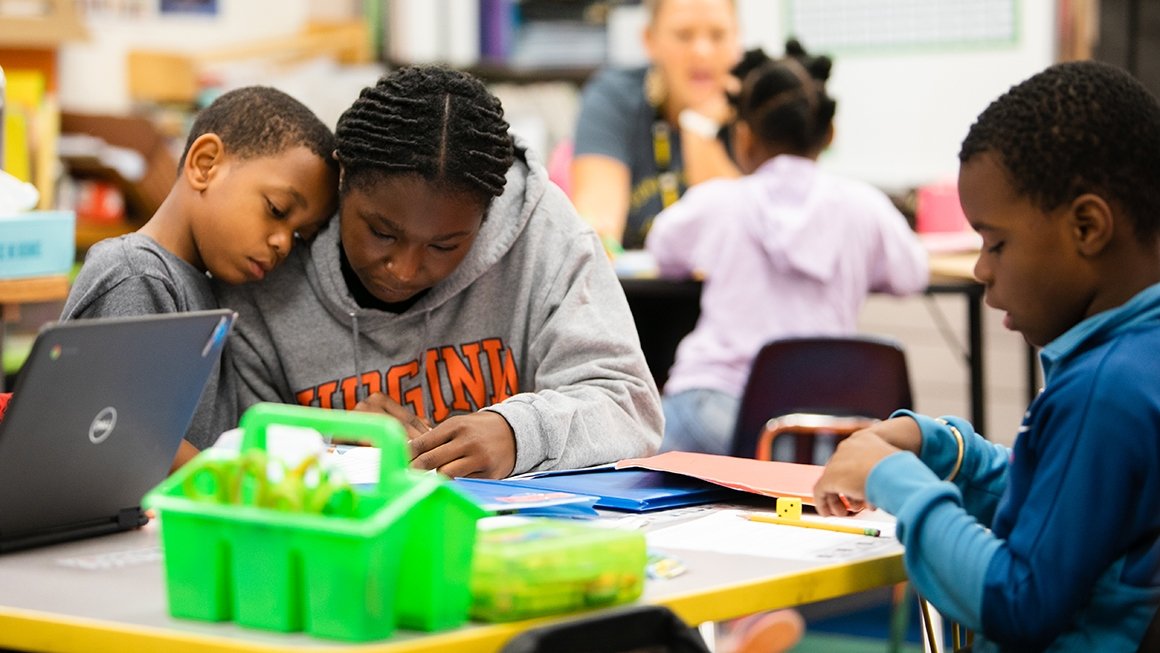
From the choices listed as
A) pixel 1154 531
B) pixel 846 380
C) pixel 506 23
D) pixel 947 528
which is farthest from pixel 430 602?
pixel 506 23

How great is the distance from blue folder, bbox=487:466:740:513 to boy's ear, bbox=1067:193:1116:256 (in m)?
0.44

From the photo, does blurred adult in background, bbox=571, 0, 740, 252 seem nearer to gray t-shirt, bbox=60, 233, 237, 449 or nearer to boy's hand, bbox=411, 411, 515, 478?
gray t-shirt, bbox=60, 233, 237, 449

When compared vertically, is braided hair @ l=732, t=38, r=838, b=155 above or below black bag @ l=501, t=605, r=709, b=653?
above

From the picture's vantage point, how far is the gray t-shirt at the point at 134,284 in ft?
4.99

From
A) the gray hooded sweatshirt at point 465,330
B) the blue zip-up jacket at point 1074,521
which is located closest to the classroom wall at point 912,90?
the gray hooded sweatshirt at point 465,330

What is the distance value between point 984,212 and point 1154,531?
284 mm

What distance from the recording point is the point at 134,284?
1.53m

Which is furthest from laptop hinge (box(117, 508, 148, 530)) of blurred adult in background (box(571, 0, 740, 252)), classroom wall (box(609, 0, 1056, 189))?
classroom wall (box(609, 0, 1056, 189))

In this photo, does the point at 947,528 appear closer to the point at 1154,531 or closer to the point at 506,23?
the point at 1154,531

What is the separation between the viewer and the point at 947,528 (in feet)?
3.65

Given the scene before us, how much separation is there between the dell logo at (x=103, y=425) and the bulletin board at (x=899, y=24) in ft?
12.1

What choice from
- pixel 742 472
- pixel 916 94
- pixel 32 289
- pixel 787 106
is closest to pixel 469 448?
pixel 742 472

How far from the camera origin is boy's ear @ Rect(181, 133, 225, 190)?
1.64 meters

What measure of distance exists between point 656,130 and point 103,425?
8.85 ft
